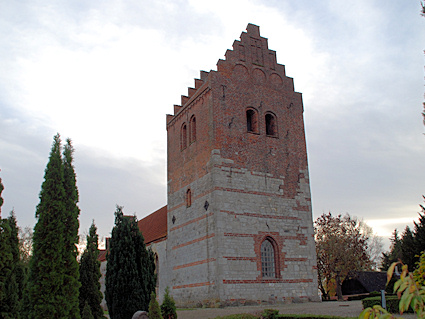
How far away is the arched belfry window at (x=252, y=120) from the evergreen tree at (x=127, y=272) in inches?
354

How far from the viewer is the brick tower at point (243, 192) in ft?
61.3

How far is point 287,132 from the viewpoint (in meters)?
22.0

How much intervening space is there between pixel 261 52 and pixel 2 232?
16240mm

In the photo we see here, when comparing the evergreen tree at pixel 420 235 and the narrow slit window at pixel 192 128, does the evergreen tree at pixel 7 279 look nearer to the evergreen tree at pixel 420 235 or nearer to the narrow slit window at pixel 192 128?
the narrow slit window at pixel 192 128

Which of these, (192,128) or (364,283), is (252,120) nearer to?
(192,128)

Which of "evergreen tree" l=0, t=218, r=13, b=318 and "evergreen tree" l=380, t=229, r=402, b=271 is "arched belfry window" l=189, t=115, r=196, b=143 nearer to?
"evergreen tree" l=0, t=218, r=13, b=318

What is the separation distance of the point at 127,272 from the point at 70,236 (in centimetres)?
349

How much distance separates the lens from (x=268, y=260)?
63.9ft

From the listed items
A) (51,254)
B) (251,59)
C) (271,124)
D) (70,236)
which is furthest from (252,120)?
(51,254)

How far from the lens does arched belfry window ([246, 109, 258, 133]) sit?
21250mm

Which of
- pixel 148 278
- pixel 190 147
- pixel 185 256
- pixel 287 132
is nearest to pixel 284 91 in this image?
pixel 287 132

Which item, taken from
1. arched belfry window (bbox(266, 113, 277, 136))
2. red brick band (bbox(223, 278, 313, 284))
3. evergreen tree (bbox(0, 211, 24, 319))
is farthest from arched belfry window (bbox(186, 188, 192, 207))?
evergreen tree (bbox(0, 211, 24, 319))

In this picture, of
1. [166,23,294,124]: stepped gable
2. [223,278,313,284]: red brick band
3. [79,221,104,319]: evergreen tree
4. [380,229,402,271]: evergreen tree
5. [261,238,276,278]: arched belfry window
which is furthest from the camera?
[380,229,402,271]: evergreen tree

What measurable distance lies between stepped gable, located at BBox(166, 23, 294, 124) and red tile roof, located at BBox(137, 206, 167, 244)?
9.00m
